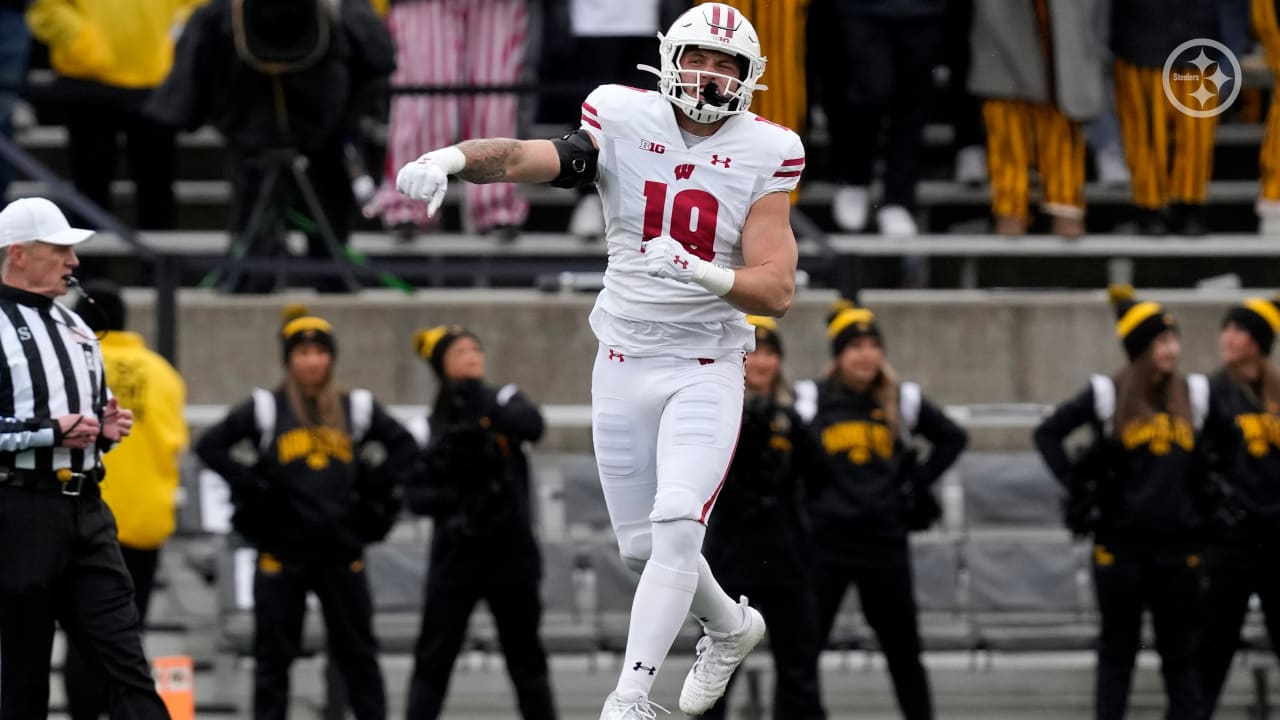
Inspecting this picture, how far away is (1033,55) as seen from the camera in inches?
530

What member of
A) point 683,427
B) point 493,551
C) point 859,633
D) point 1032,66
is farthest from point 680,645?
point 683,427

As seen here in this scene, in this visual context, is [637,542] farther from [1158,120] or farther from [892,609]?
[1158,120]

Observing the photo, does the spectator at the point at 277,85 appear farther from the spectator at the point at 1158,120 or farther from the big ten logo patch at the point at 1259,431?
the big ten logo patch at the point at 1259,431

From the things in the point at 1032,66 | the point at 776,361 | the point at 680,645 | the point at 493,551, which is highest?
the point at 1032,66

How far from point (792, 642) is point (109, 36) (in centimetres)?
533

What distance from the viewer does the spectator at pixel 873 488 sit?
35.4 ft

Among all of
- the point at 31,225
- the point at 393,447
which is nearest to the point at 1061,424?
the point at 393,447

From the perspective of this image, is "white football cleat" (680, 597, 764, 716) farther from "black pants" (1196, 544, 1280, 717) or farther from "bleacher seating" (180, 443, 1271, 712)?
"bleacher seating" (180, 443, 1271, 712)

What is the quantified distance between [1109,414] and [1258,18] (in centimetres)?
369

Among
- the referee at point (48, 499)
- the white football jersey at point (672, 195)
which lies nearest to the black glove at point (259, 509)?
the referee at point (48, 499)

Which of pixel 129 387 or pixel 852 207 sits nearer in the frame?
pixel 129 387

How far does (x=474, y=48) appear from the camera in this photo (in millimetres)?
13578

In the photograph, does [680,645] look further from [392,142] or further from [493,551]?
[392,142]

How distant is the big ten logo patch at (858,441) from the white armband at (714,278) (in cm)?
375
